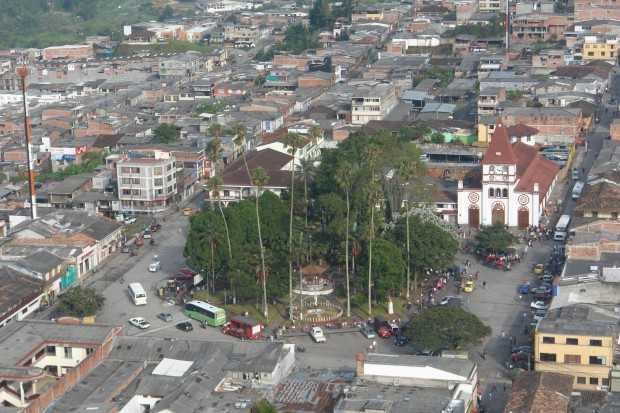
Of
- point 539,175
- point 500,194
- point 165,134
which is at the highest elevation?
point 165,134

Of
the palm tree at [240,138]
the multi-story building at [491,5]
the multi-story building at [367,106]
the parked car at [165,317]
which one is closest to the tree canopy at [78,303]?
the parked car at [165,317]

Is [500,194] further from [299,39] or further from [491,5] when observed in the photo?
[491,5]

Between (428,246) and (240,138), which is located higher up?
(240,138)

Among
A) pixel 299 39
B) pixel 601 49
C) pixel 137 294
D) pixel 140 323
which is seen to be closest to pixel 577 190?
pixel 137 294

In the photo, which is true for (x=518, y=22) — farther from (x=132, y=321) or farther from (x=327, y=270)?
(x=132, y=321)

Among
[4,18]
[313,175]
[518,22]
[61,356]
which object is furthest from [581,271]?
[4,18]
